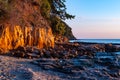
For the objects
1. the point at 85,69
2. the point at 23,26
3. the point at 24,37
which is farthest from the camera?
the point at 23,26

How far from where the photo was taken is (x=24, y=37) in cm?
3891

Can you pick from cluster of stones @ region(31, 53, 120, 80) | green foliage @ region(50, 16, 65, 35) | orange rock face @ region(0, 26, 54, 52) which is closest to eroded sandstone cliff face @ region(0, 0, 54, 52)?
orange rock face @ region(0, 26, 54, 52)

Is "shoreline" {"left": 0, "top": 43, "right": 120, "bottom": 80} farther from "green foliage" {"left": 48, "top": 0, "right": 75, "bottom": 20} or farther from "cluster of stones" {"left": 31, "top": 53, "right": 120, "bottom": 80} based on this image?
"green foliage" {"left": 48, "top": 0, "right": 75, "bottom": 20}

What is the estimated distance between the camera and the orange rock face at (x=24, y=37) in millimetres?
35438

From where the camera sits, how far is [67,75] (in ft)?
84.6

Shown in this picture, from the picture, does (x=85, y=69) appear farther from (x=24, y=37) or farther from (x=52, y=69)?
(x=24, y=37)

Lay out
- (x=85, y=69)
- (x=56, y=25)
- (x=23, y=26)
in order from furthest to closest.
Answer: (x=56, y=25) < (x=23, y=26) < (x=85, y=69)

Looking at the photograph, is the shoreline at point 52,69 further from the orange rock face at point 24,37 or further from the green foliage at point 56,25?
the green foliage at point 56,25

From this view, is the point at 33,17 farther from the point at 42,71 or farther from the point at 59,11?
the point at 42,71

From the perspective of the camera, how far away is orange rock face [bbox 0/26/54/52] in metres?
35.4

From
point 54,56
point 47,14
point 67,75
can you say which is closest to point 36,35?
point 54,56

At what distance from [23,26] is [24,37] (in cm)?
129

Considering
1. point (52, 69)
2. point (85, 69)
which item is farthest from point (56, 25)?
point (52, 69)

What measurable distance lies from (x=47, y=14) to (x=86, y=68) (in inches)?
866
